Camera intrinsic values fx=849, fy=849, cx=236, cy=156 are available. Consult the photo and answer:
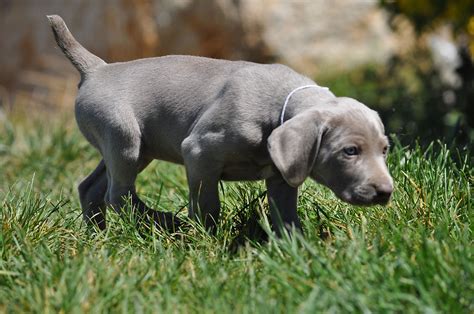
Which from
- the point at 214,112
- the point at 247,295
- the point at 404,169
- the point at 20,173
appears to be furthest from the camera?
the point at 20,173

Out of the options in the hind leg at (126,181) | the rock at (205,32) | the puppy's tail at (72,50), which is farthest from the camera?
the rock at (205,32)

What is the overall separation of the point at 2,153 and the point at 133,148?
295 cm

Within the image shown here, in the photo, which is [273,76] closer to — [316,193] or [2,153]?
[316,193]

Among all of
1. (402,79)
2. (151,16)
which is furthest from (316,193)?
(151,16)

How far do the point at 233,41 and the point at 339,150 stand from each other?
21.6 ft

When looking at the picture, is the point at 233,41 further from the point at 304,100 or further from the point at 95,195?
the point at 304,100

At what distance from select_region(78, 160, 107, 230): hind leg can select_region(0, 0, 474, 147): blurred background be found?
14.7 feet

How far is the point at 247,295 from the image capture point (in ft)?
11.1

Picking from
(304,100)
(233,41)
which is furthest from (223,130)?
(233,41)

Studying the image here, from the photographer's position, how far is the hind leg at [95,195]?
4.92 metres

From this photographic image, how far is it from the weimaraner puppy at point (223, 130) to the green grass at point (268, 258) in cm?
21

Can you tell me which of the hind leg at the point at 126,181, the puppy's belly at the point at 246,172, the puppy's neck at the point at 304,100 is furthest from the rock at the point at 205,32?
the puppy's neck at the point at 304,100

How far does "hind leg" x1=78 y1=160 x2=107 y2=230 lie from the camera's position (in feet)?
16.1

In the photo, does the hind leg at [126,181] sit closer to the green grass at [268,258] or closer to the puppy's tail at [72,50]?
the green grass at [268,258]
